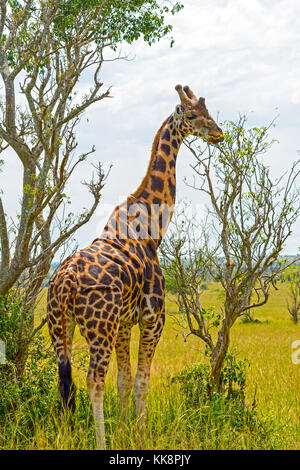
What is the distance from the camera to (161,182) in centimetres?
562

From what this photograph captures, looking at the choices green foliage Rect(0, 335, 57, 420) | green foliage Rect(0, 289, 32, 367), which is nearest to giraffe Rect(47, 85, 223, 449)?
Result: green foliage Rect(0, 335, 57, 420)

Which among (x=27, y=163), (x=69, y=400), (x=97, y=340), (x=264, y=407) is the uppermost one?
(x=27, y=163)

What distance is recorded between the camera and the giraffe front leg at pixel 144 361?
5008mm

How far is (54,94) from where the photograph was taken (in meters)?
6.66

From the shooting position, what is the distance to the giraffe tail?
434 cm

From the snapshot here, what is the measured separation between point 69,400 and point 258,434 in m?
2.13

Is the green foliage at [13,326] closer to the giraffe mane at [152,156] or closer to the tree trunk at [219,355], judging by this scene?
the giraffe mane at [152,156]

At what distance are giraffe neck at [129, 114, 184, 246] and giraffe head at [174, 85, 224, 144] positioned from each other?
0.32 ft

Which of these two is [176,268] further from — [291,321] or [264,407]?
[291,321]

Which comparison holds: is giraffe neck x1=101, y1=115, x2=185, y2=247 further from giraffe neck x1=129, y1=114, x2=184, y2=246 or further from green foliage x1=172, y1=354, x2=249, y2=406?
green foliage x1=172, y1=354, x2=249, y2=406

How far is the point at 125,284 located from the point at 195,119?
7.71 feet

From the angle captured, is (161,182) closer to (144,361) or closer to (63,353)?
(144,361)

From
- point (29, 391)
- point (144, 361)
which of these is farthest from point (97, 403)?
point (29, 391)
